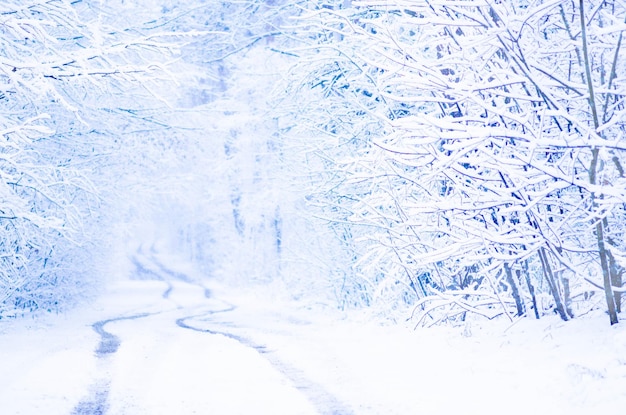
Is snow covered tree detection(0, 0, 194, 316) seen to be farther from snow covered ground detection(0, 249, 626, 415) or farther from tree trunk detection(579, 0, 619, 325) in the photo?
tree trunk detection(579, 0, 619, 325)

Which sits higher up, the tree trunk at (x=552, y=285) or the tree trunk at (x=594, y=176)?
the tree trunk at (x=594, y=176)

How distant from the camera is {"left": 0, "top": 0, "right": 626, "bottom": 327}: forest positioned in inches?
275

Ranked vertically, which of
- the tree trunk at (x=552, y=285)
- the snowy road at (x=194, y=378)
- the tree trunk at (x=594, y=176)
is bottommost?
the snowy road at (x=194, y=378)

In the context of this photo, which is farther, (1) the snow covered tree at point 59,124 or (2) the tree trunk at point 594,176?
(1) the snow covered tree at point 59,124

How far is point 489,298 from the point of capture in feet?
30.2

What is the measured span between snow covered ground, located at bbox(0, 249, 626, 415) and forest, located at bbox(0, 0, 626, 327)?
64 centimetres

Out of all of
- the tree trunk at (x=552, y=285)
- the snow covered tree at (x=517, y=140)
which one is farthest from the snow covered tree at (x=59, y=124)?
the tree trunk at (x=552, y=285)

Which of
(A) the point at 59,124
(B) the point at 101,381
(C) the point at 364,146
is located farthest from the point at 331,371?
(A) the point at 59,124

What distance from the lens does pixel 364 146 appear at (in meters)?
14.5

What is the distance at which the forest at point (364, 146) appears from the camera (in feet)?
22.9

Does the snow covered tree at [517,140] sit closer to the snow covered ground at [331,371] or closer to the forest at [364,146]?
the forest at [364,146]

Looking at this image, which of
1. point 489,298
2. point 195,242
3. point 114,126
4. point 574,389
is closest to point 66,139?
point 114,126

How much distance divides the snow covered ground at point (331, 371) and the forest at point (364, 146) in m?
0.64

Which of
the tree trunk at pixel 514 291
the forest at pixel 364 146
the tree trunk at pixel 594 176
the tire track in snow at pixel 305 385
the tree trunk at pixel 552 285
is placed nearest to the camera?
the tire track in snow at pixel 305 385
